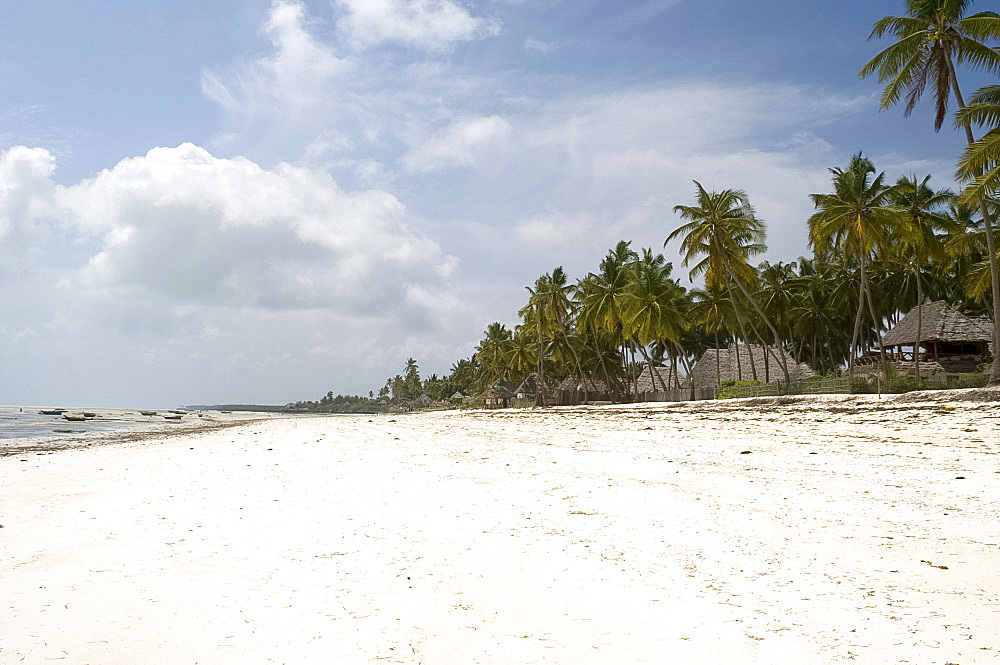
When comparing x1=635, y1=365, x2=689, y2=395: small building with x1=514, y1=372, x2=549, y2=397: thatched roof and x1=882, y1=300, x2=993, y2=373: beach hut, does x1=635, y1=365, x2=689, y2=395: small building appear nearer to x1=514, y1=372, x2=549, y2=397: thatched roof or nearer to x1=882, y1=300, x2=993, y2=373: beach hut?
x1=514, y1=372, x2=549, y2=397: thatched roof

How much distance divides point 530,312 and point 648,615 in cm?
5663

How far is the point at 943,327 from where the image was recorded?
3800 cm

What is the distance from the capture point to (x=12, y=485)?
9.38m

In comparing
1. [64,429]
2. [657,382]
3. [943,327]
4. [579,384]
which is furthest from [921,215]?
[64,429]

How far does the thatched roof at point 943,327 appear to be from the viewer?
37531 millimetres

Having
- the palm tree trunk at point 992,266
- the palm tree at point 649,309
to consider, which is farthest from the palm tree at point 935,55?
the palm tree at point 649,309

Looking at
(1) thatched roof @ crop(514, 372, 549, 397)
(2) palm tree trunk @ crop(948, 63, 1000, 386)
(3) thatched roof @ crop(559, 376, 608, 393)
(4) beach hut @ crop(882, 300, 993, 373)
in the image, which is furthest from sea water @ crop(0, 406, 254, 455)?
(4) beach hut @ crop(882, 300, 993, 373)

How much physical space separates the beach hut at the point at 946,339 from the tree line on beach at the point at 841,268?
210 cm

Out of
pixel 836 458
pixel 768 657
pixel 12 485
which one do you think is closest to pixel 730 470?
pixel 836 458

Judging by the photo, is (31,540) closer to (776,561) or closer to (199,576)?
(199,576)

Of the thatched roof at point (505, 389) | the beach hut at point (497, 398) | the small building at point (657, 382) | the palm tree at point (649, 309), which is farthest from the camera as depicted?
the thatched roof at point (505, 389)

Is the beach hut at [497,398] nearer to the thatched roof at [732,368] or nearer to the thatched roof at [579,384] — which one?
the thatched roof at [579,384]

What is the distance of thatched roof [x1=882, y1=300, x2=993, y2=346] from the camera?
37.5m

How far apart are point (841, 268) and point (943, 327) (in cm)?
1576
